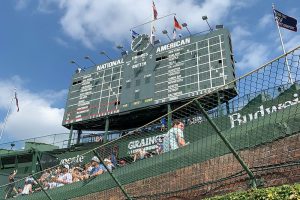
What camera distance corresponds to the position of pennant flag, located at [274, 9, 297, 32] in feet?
62.9

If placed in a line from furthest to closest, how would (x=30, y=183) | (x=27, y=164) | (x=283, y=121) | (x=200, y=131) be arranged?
1. (x=27, y=164)
2. (x=30, y=183)
3. (x=200, y=131)
4. (x=283, y=121)

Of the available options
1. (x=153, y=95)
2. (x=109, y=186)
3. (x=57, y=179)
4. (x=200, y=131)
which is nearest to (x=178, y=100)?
(x=153, y=95)

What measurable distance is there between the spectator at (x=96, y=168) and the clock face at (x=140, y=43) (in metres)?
12.2

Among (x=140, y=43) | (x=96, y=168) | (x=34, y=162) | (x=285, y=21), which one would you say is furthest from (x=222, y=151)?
(x=34, y=162)

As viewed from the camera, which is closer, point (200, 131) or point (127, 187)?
point (200, 131)

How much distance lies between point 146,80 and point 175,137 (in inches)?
497

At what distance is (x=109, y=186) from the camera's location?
10.0 meters

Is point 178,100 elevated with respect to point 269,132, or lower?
elevated

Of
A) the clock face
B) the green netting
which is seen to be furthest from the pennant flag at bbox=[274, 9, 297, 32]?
the green netting

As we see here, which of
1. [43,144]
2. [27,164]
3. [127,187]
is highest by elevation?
[43,144]

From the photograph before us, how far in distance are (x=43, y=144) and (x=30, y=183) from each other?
15175 mm

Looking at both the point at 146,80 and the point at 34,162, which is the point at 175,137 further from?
the point at 34,162

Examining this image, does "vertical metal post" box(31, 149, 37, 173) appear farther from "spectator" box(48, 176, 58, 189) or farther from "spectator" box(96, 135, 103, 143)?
"spectator" box(48, 176, 58, 189)

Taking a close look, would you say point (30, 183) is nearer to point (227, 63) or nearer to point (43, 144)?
point (227, 63)
